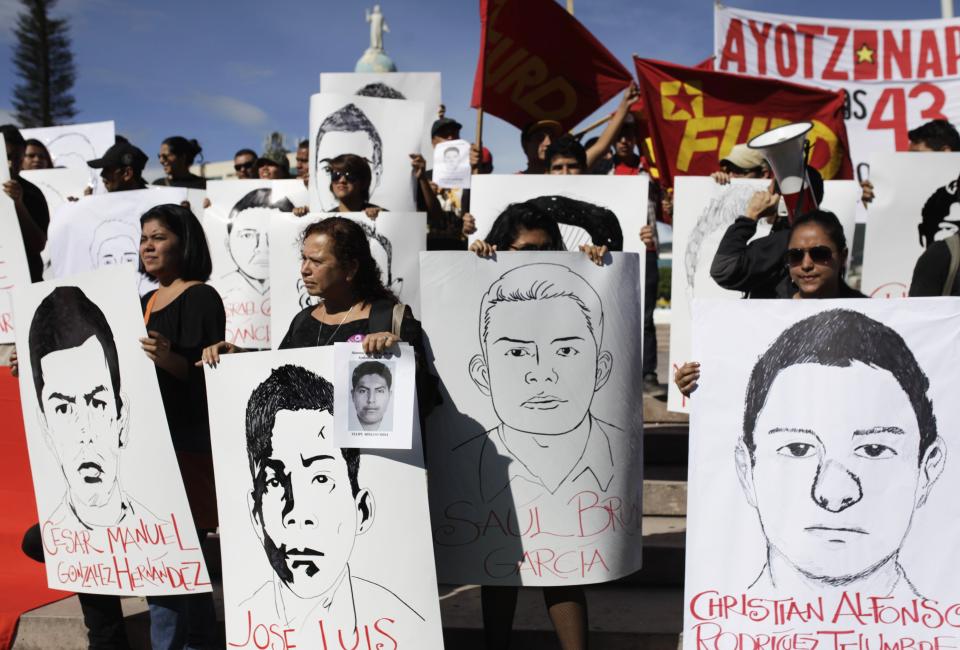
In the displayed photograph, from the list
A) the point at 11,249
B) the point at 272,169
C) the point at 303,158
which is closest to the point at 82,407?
the point at 11,249

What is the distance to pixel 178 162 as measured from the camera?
6.22 m

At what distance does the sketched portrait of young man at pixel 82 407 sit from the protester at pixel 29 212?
1980mm

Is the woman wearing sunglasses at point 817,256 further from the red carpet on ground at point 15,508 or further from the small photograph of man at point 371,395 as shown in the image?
the red carpet on ground at point 15,508

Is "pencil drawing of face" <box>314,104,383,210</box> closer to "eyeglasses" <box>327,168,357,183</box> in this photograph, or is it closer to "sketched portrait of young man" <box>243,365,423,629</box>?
"eyeglasses" <box>327,168,357,183</box>

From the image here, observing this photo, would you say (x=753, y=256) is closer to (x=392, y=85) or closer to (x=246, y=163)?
(x=392, y=85)

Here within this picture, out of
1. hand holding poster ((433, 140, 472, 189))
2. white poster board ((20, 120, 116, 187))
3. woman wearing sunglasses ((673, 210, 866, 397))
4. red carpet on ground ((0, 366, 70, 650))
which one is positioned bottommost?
red carpet on ground ((0, 366, 70, 650))

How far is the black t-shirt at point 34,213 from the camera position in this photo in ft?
16.8

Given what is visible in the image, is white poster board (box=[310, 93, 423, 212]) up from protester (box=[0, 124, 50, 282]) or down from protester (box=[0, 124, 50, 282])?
up

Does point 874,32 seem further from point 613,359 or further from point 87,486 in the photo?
point 87,486

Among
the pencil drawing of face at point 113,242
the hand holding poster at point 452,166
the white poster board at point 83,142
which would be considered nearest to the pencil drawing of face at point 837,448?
the hand holding poster at point 452,166

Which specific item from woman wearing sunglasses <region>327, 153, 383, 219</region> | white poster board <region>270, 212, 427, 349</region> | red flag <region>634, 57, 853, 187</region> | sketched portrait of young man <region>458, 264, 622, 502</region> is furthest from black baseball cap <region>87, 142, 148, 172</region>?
sketched portrait of young man <region>458, 264, 622, 502</region>

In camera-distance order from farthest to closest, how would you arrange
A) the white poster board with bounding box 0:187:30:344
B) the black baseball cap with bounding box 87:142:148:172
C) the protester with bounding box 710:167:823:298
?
1. the black baseball cap with bounding box 87:142:148:172
2. the white poster board with bounding box 0:187:30:344
3. the protester with bounding box 710:167:823:298

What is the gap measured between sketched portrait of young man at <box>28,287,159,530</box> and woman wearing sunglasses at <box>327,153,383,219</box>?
1.68 metres

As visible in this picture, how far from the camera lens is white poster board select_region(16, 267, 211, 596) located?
3039mm
